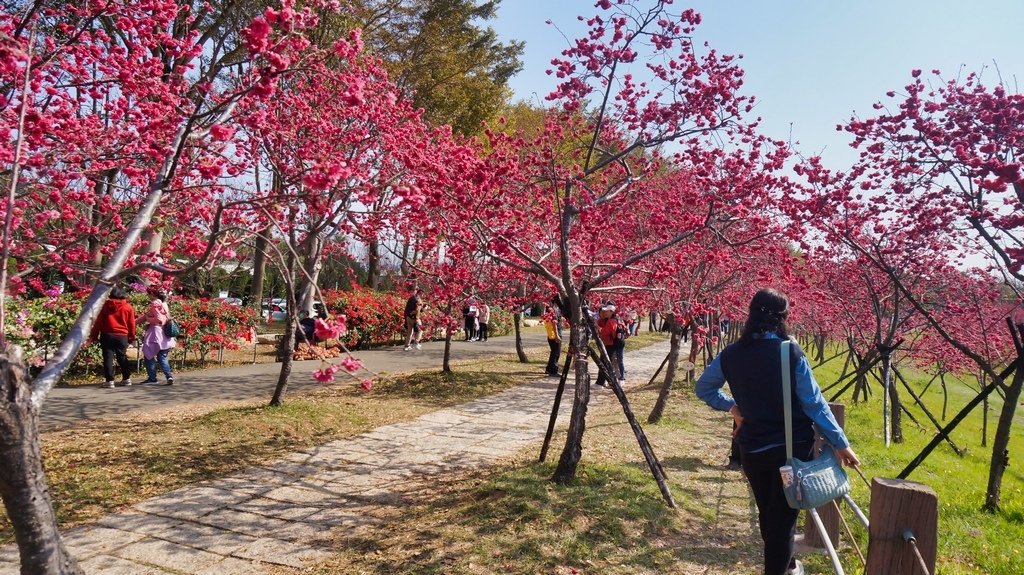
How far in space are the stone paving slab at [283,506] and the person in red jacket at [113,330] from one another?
4.68 m

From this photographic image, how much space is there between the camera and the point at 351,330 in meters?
15.4

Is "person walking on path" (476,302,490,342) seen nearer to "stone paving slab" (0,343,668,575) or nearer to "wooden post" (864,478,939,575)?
"stone paving slab" (0,343,668,575)

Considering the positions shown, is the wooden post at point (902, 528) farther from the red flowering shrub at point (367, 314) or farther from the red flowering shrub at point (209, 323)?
the red flowering shrub at point (367, 314)

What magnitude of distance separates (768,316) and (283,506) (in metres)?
3.82

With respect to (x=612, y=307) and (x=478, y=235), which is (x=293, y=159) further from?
(x=612, y=307)

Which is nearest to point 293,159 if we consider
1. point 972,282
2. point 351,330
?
point 351,330

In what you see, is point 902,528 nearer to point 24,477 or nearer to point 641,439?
point 641,439

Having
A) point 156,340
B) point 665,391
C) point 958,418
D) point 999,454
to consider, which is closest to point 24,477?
point 958,418

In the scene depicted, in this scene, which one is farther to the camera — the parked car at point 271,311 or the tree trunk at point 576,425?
the parked car at point 271,311

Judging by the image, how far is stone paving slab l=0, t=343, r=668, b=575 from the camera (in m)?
3.72

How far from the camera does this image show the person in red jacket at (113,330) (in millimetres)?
8805

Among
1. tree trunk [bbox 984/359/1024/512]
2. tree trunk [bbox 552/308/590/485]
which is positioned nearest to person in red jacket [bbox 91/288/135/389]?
tree trunk [bbox 552/308/590/485]

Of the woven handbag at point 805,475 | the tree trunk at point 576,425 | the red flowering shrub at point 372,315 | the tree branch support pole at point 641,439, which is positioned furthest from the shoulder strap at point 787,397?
the red flowering shrub at point 372,315

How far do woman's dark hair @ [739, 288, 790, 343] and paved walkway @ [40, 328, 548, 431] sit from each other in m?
7.12
